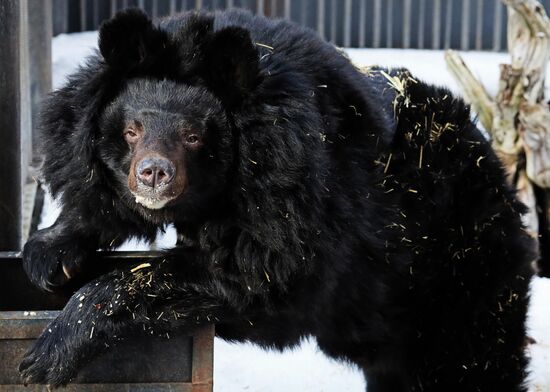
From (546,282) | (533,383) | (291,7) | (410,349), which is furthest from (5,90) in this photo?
(291,7)

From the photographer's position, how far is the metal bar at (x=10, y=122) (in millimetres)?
5352

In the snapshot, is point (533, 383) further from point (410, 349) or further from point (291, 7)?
point (291, 7)

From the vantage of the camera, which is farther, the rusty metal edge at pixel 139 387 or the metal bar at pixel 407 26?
the metal bar at pixel 407 26

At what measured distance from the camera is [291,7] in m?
11.2

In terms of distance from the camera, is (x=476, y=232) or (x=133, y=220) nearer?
(x=133, y=220)

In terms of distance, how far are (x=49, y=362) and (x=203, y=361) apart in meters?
0.59

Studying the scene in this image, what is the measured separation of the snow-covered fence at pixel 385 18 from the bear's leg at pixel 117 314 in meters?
7.13

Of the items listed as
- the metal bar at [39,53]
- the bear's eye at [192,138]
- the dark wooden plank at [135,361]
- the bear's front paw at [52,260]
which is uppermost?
the bear's eye at [192,138]

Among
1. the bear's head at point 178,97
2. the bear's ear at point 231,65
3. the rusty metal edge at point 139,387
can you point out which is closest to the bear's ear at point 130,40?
the bear's head at point 178,97

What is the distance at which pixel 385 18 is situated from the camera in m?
11.4

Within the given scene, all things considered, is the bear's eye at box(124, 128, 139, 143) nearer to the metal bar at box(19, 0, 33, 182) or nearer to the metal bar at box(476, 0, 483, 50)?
the metal bar at box(19, 0, 33, 182)

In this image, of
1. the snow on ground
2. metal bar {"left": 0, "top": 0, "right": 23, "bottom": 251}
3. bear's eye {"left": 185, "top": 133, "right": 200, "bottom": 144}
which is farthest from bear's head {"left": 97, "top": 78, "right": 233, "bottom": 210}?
the snow on ground

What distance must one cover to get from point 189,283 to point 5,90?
5.48ft

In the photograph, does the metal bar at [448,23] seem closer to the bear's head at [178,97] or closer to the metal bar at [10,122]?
the metal bar at [10,122]
